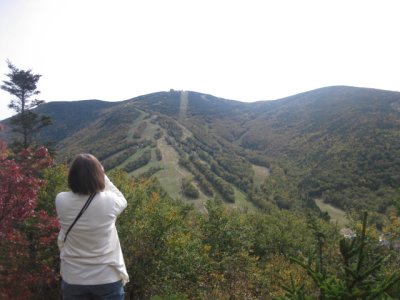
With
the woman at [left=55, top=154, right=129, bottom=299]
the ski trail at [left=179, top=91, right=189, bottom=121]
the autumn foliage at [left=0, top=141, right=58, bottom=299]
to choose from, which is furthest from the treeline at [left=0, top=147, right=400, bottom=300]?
the ski trail at [left=179, top=91, right=189, bottom=121]

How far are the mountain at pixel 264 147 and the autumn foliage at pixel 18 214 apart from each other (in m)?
65.7

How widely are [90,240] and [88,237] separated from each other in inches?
1.4

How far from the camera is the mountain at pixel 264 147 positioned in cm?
8799

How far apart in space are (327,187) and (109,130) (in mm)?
83277

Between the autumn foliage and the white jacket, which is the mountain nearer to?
the autumn foliage

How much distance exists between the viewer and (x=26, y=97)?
111ft

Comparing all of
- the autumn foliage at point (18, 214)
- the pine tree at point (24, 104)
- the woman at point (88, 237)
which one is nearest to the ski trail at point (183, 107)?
the pine tree at point (24, 104)

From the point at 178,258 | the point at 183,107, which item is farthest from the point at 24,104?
the point at 183,107

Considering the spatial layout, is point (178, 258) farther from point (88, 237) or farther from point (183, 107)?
point (183, 107)

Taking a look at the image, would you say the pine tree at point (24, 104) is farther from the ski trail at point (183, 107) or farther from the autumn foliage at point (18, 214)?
the ski trail at point (183, 107)

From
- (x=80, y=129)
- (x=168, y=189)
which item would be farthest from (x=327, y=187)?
(x=80, y=129)

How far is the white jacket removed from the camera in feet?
10.8

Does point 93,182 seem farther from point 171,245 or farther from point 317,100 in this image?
point 317,100

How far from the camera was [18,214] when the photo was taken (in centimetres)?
659
